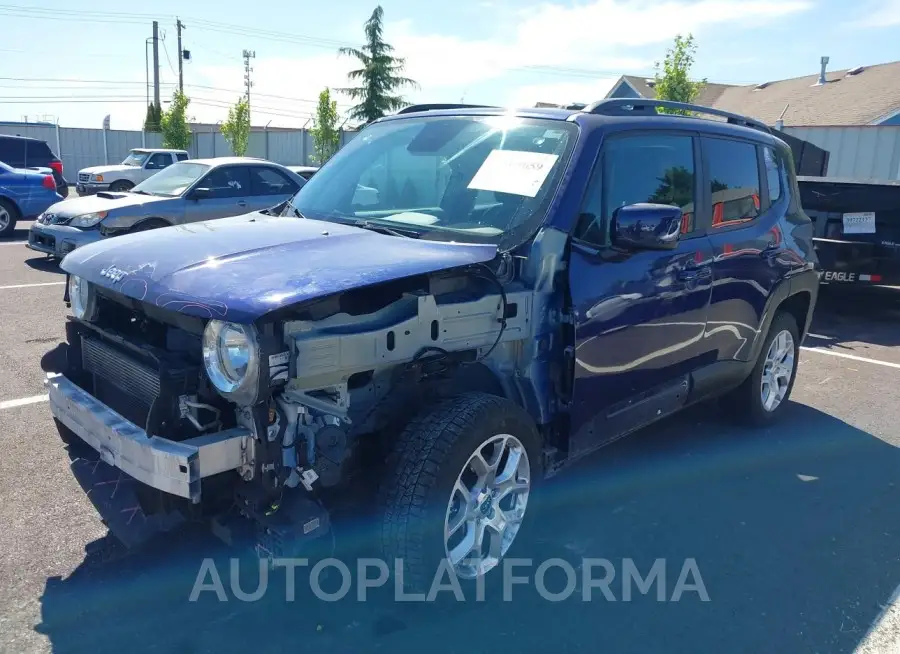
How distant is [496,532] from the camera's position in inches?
129

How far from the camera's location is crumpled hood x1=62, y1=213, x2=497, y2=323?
2.54 meters

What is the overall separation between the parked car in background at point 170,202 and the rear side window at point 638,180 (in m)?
7.07

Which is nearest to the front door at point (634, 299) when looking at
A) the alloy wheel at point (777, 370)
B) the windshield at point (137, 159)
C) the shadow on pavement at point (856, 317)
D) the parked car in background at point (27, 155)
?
the alloy wheel at point (777, 370)

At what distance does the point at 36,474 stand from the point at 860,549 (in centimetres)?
432

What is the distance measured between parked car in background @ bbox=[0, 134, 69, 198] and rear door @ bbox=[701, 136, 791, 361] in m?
16.4

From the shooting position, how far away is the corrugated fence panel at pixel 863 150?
774 inches

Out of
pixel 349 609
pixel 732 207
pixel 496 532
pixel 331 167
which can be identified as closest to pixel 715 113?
pixel 732 207

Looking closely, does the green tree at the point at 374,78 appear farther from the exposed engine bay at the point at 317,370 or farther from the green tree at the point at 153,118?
the exposed engine bay at the point at 317,370

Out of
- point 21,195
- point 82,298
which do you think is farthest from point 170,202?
point 82,298

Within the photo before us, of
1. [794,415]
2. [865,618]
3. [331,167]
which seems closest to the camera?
[865,618]

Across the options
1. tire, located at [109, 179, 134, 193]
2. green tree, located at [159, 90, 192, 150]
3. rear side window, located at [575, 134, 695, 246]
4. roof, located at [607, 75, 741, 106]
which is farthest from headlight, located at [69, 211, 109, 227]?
green tree, located at [159, 90, 192, 150]

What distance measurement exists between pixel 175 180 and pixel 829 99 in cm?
2980

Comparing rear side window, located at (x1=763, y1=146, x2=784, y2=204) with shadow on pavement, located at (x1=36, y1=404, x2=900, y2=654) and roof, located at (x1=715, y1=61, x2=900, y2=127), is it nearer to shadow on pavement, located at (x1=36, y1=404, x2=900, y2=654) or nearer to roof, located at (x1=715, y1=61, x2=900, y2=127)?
shadow on pavement, located at (x1=36, y1=404, x2=900, y2=654)

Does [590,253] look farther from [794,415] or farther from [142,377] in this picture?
[794,415]
